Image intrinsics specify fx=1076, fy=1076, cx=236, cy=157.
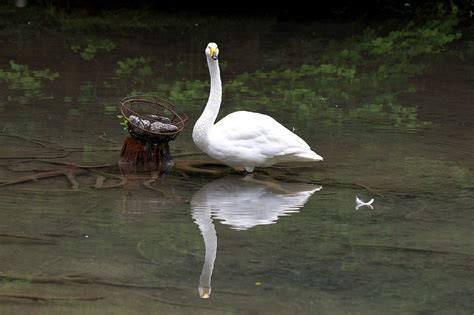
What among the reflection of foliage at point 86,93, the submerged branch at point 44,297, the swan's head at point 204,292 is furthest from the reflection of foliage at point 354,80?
the submerged branch at point 44,297

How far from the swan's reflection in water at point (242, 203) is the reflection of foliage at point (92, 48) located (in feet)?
21.5

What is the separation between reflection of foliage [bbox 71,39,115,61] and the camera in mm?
15805

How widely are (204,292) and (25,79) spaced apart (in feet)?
25.6

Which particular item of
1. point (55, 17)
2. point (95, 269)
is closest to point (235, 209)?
point (95, 269)

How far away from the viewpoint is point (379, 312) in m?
6.61

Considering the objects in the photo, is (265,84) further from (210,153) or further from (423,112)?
(210,153)

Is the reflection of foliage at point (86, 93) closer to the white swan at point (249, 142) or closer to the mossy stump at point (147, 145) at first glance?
the mossy stump at point (147, 145)

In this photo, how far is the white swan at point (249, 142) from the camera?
9445mm

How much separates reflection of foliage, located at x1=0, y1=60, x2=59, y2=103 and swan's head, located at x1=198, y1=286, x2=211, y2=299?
6252mm

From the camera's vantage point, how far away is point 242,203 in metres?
8.96

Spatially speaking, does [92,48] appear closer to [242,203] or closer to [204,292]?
[242,203]

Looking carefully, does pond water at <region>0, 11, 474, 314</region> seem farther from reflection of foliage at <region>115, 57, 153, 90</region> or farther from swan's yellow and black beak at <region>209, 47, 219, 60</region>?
swan's yellow and black beak at <region>209, 47, 219, 60</region>

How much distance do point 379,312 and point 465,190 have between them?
318 cm

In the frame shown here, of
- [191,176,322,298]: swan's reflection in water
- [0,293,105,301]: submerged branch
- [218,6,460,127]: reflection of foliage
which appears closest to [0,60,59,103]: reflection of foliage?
[218,6,460,127]: reflection of foliage
